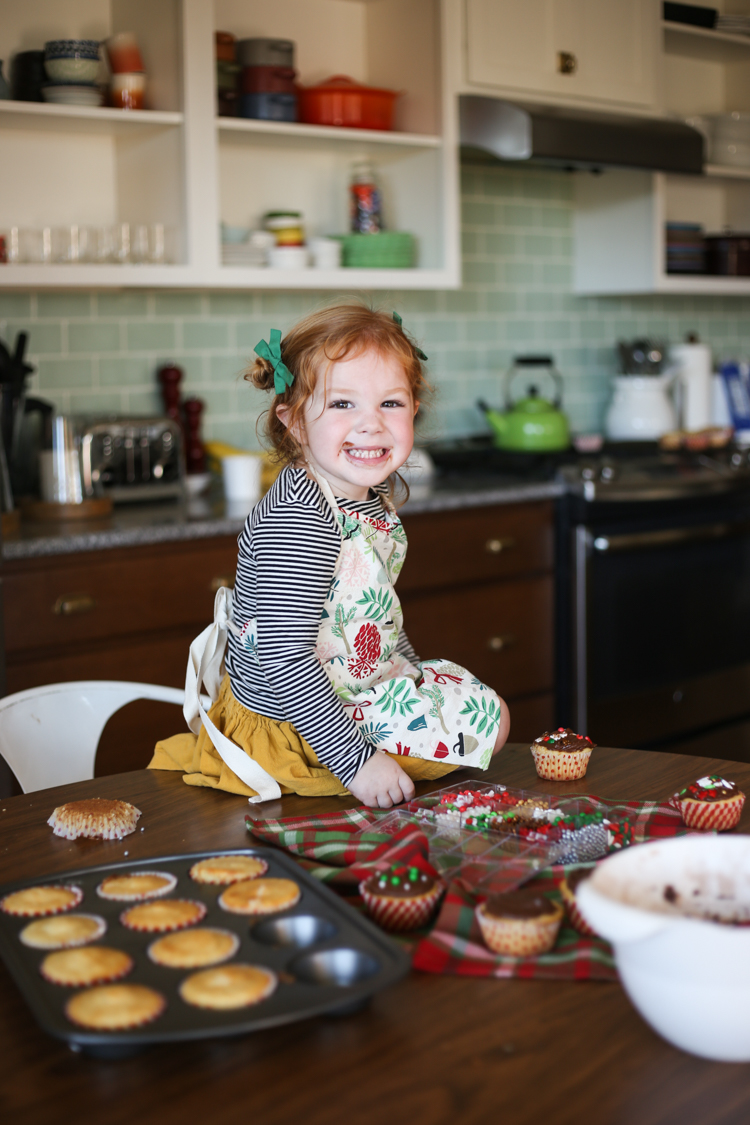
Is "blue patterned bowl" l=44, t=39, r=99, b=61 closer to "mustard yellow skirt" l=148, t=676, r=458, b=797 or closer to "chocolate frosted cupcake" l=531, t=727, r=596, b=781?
"mustard yellow skirt" l=148, t=676, r=458, b=797

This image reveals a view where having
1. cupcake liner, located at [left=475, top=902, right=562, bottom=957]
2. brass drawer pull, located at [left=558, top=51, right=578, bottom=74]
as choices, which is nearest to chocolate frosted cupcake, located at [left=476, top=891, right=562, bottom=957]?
cupcake liner, located at [left=475, top=902, right=562, bottom=957]

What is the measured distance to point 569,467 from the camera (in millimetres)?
3211

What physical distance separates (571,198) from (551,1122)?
3.66m

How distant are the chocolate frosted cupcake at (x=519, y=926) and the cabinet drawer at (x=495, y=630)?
201 centimetres

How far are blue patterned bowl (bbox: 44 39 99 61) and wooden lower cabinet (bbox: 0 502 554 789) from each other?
1.14 meters

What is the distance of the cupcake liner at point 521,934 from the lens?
0.84 m

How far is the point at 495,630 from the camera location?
3.08 m

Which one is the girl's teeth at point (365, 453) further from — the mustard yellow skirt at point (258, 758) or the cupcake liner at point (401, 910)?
the cupcake liner at point (401, 910)

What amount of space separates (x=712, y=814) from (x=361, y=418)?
56 cm

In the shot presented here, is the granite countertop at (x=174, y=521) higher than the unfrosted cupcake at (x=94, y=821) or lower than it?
higher

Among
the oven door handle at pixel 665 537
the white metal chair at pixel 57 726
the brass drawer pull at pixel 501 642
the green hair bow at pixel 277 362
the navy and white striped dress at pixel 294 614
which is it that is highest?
the green hair bow at pixel 277 362

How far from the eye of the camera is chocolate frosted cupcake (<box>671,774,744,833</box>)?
107cm

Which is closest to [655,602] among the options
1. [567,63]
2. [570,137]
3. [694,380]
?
[694,380]

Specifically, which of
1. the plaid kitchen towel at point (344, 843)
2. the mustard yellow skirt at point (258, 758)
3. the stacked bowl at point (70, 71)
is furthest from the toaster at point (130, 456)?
the plaid kitchen towel at point (344, 843)
